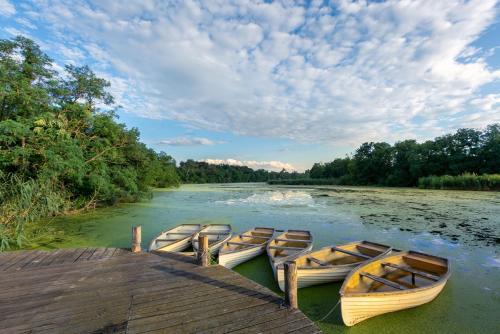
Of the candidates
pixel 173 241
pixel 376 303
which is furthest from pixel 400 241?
pixel 173 241

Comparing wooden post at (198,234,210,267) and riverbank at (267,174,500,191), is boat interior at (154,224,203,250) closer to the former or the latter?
wooden post at (198,234,210,267)

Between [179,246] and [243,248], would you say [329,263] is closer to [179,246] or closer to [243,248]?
[243,248]

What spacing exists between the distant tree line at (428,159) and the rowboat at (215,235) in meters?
32.4

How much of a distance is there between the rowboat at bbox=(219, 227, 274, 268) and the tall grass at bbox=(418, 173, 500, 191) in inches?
944

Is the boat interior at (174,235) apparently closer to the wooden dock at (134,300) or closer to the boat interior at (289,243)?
the boat interior at (289,243)

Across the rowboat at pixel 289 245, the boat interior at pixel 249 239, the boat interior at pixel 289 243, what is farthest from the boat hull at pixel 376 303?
the boat interior at pixel 249 239

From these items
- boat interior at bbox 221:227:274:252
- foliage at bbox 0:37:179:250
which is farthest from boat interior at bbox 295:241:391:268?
foliage at bbox 0:37:179:250

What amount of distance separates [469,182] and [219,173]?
64056mm

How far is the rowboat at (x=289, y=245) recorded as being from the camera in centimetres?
511

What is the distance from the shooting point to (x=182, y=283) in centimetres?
307

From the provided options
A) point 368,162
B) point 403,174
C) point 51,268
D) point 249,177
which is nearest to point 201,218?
point 51,268

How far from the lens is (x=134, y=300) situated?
2.62m

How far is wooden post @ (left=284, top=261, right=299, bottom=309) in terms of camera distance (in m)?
2.48

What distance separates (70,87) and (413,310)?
13774 millimetres
